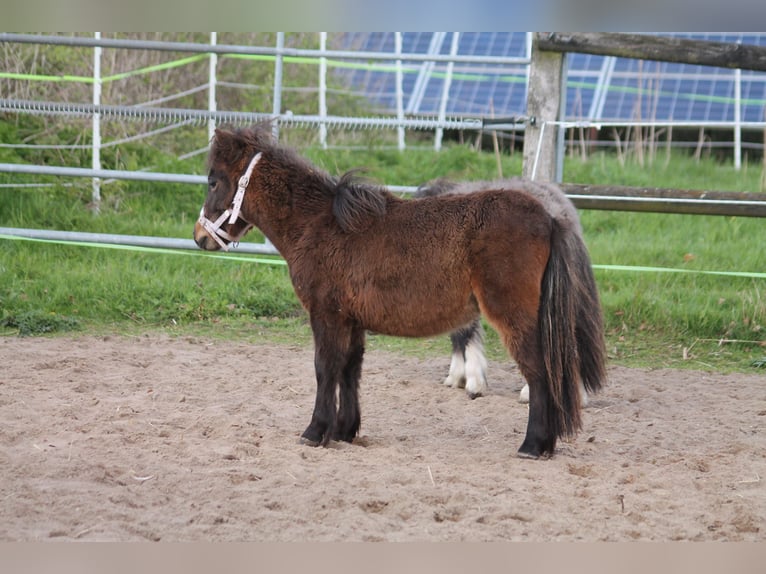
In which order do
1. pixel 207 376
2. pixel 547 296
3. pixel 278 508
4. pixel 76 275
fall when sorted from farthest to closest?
1. pixel 76 275
2. pixel 207 376
3. pixel 547 296
4. pixel 278 508

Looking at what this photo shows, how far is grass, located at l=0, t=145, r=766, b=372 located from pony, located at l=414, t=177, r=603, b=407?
1058 millimetres

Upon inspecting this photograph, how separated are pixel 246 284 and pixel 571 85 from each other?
8.95 meters

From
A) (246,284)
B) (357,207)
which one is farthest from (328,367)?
(246,284)

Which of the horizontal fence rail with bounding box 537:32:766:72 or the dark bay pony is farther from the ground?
the horizontal fence rail with bounding box 537:32:766:72

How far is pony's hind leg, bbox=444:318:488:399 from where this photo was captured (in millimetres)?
6348

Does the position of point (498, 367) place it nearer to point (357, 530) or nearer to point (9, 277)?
point (357, 530)

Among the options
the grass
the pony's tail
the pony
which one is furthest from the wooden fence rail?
the pony's tail

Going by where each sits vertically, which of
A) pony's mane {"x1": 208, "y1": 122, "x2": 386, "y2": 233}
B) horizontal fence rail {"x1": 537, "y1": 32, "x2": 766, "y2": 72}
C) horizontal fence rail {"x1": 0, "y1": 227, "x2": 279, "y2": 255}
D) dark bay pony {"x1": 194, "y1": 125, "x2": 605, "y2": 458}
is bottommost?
horizontal fence rail {"x1": 0, "y1": 227, "x2": 279, "y2": 255}

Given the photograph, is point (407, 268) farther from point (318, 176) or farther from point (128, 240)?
point (128, 240)

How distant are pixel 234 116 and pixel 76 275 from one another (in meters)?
2.12

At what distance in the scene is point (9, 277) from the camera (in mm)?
8391

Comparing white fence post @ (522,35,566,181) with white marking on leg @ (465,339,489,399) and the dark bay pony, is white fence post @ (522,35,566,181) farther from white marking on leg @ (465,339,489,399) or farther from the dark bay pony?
the dark bay pony

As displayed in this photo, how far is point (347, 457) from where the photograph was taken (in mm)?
4738

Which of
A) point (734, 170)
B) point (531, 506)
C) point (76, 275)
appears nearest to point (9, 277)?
point (76, 275)
